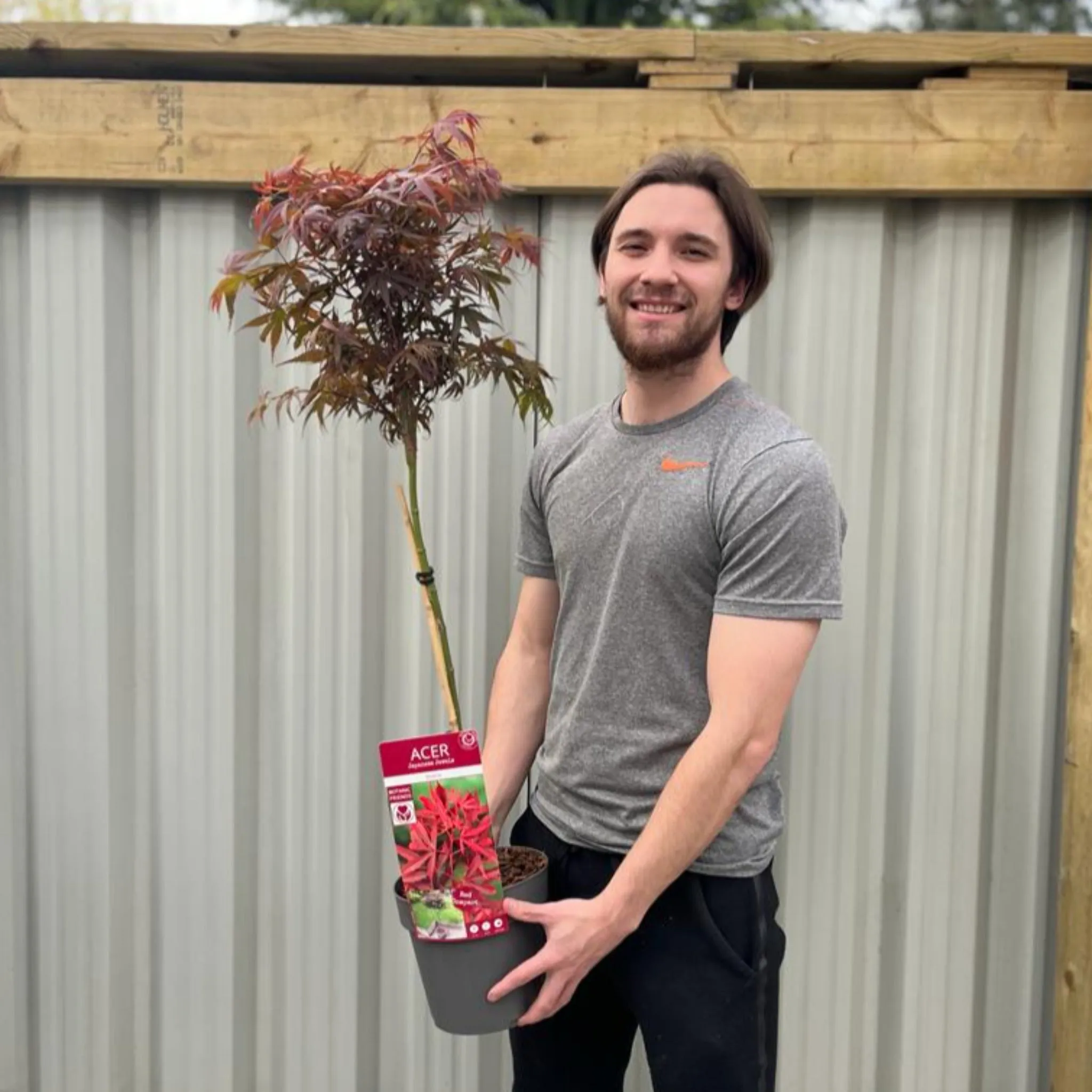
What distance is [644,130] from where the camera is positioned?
7.88ft

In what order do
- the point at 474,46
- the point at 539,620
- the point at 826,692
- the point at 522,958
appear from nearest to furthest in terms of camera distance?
the point at 522,958
the point at 539,620
the point at 474,46
the point at 826,692

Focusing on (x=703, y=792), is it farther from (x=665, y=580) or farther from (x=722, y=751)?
(x=665, y=580)

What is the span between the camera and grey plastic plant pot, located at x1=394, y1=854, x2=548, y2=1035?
1.71 meters

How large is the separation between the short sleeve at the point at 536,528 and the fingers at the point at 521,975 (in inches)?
26.1

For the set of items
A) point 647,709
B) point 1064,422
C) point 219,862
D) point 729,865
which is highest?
point 1064,422

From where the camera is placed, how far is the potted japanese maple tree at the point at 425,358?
1.66 metres

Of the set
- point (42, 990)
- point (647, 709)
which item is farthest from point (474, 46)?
point (42, 990)

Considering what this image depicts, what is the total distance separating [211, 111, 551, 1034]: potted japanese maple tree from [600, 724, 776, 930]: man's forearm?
0.19 metres

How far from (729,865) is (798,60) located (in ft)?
5.43

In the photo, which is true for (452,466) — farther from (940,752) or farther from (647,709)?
(940,752)

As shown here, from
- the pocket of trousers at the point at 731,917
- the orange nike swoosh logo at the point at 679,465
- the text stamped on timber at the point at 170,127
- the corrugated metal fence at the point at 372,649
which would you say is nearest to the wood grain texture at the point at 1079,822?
the corrugated metal fence at the point at 372,649

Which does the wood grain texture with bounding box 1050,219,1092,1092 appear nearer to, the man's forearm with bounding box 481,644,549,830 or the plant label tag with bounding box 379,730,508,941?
the man's forearm with bounding box 481,644,549,830

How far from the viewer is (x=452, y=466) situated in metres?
2.58

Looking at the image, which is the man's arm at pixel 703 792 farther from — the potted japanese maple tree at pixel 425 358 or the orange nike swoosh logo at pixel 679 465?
the orange nike swoosh logo at pixel 679 465
